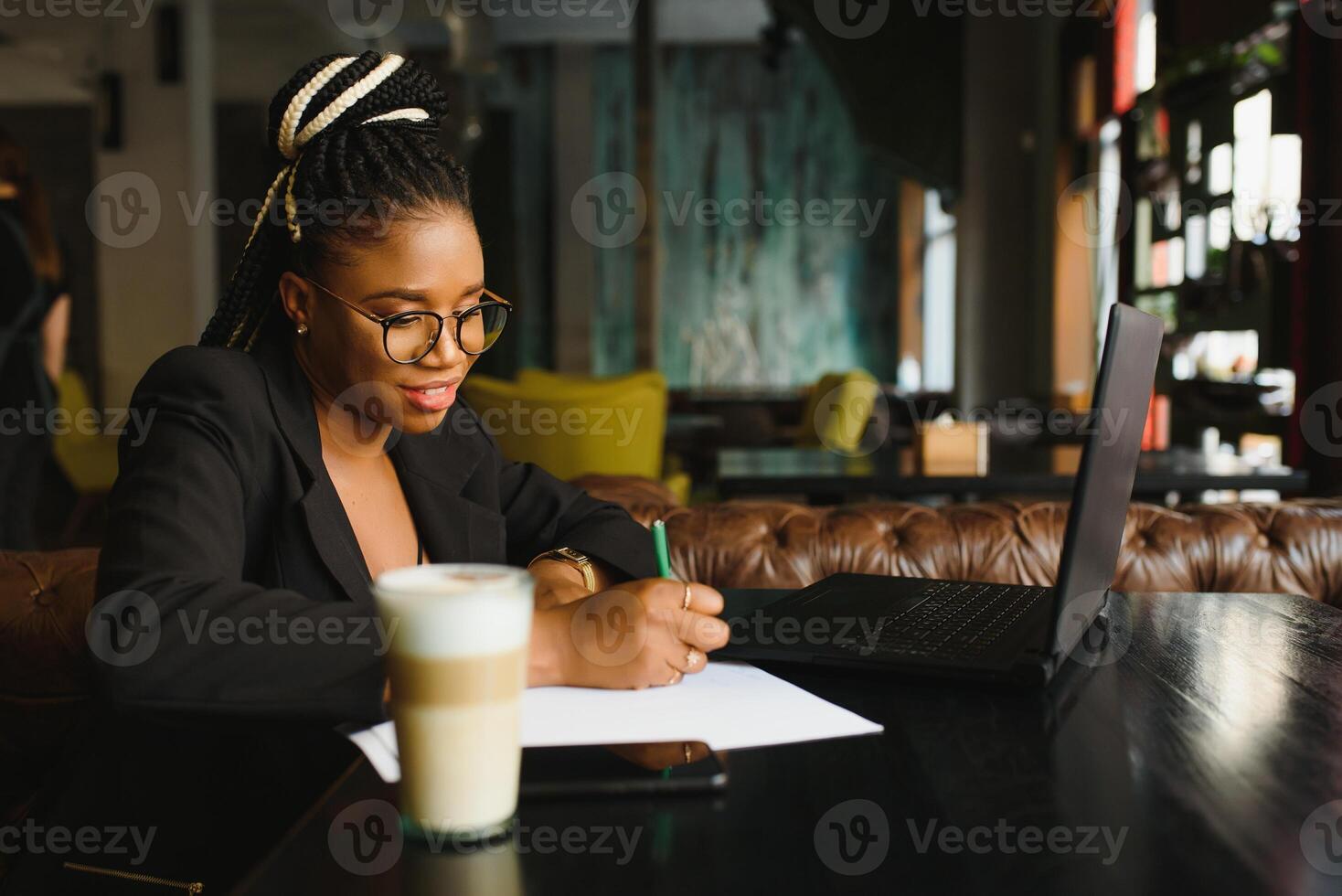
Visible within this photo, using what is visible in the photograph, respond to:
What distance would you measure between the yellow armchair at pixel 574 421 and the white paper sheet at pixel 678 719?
9.27ft

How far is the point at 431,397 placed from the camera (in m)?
1.10

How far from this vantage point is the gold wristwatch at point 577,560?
47.8 inches

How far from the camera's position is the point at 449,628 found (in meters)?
0.57

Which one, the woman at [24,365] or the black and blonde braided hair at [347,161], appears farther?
the woman at [24,365]

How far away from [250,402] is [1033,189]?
22.3 feet
